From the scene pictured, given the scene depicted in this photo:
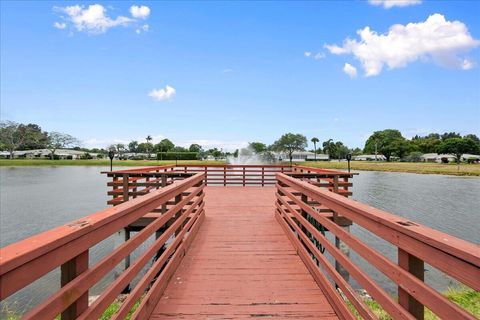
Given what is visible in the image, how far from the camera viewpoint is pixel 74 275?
5.04ft

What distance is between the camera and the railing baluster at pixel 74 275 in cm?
149

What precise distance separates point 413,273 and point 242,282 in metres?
2.17

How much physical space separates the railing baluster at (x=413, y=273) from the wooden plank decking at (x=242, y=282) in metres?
1.24

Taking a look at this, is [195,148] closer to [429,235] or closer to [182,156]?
[182,156]

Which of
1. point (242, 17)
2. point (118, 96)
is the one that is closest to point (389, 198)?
point (242, 17)

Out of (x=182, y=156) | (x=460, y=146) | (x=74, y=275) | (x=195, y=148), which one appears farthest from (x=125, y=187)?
(x=195, y=148)

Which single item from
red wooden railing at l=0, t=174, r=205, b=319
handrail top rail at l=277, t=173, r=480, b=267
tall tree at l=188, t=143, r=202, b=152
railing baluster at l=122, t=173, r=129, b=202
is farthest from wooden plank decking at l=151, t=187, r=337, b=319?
tall tree at l=188, t=143, r=202, b=152

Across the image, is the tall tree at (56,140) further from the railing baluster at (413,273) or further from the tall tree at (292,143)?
the railing baluster at (413,273)

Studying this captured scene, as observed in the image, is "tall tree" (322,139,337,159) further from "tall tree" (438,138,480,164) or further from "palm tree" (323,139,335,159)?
"tall tree" (438,138,480,164)

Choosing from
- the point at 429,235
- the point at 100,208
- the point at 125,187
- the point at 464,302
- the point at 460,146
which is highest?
the point at 460,146

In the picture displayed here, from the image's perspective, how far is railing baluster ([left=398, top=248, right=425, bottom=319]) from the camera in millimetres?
1554

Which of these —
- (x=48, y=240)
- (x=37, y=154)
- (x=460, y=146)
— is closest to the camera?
(x=48, y=240)

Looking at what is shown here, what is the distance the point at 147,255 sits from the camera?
2.71m

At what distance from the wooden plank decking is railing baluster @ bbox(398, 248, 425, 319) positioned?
124 cm
